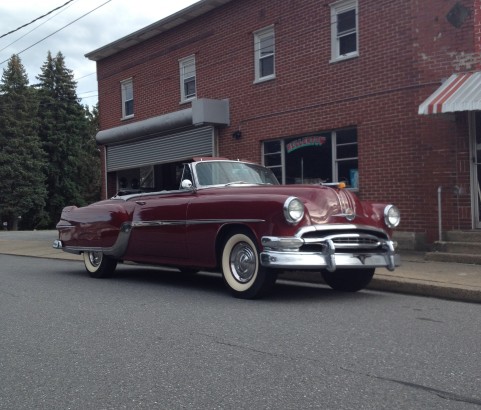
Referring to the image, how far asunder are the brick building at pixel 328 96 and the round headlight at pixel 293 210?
3.01 m

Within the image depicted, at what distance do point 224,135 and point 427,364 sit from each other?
12148 mm

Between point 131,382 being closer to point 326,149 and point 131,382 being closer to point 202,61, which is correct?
point 326,149

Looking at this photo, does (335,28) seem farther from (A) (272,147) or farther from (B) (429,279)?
(B) (429,279)

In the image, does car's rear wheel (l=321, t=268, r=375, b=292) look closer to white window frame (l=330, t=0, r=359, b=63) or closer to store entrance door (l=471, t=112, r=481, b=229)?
store entrance door (l=471, t=112, r=481, b=229)

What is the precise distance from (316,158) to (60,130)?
38.7 metres

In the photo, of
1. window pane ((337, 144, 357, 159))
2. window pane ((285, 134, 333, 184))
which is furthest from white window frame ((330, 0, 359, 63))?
window pane ((337, 144, 357, 159))

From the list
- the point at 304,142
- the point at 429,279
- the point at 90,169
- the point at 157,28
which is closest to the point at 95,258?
the point at 429,279

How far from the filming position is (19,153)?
148ft

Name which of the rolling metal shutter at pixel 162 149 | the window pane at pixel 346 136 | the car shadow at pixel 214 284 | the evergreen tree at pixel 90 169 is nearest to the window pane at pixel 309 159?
the window pane at pixel 346 136

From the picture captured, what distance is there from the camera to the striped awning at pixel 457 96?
9501 millimetres

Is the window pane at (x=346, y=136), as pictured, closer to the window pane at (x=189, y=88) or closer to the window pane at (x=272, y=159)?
the window pane at (x=272, y=159)

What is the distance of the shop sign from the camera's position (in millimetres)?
13625

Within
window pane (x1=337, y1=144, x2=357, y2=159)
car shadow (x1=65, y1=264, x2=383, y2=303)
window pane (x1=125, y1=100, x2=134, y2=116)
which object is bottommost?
car shadow (x1=65, y1=264, x2=383, y2=303)

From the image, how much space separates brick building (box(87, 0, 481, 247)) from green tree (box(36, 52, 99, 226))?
100ft
